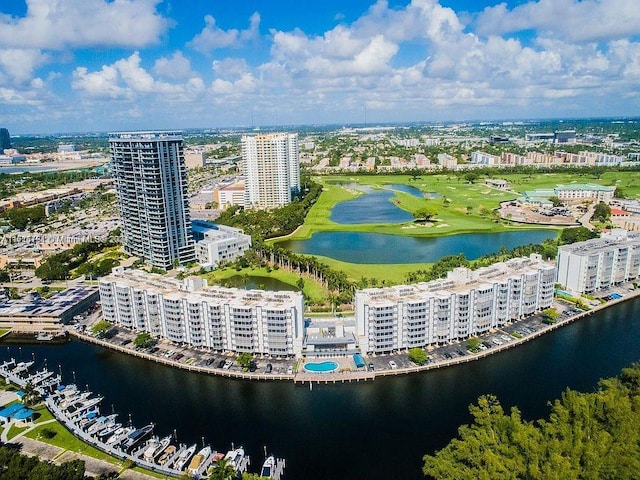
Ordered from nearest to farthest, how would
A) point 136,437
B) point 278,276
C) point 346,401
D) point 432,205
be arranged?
point 136,437 → point 346,401 → point 278,276 → point 432,205

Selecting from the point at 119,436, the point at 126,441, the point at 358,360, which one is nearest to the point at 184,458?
the point at 126,441

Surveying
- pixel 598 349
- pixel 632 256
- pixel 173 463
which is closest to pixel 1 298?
pixel 173 463

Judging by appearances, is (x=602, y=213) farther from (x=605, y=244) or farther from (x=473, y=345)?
(x=473, y=345)

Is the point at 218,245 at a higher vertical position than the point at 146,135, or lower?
lower

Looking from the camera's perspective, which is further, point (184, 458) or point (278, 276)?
point (278, 276)

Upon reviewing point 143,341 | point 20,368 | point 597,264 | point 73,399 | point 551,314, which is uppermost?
point 597,264

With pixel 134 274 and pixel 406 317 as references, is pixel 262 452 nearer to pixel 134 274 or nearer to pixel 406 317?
pixel 406 317

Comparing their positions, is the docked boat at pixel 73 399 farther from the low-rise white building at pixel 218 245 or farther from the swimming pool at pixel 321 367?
the low-rise white building at pixel 218 245

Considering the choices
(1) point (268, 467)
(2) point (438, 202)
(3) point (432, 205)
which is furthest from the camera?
(2) point (438, 202)

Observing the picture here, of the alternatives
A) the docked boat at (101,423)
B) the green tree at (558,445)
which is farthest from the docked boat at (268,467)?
the docked boat at (101,423)
